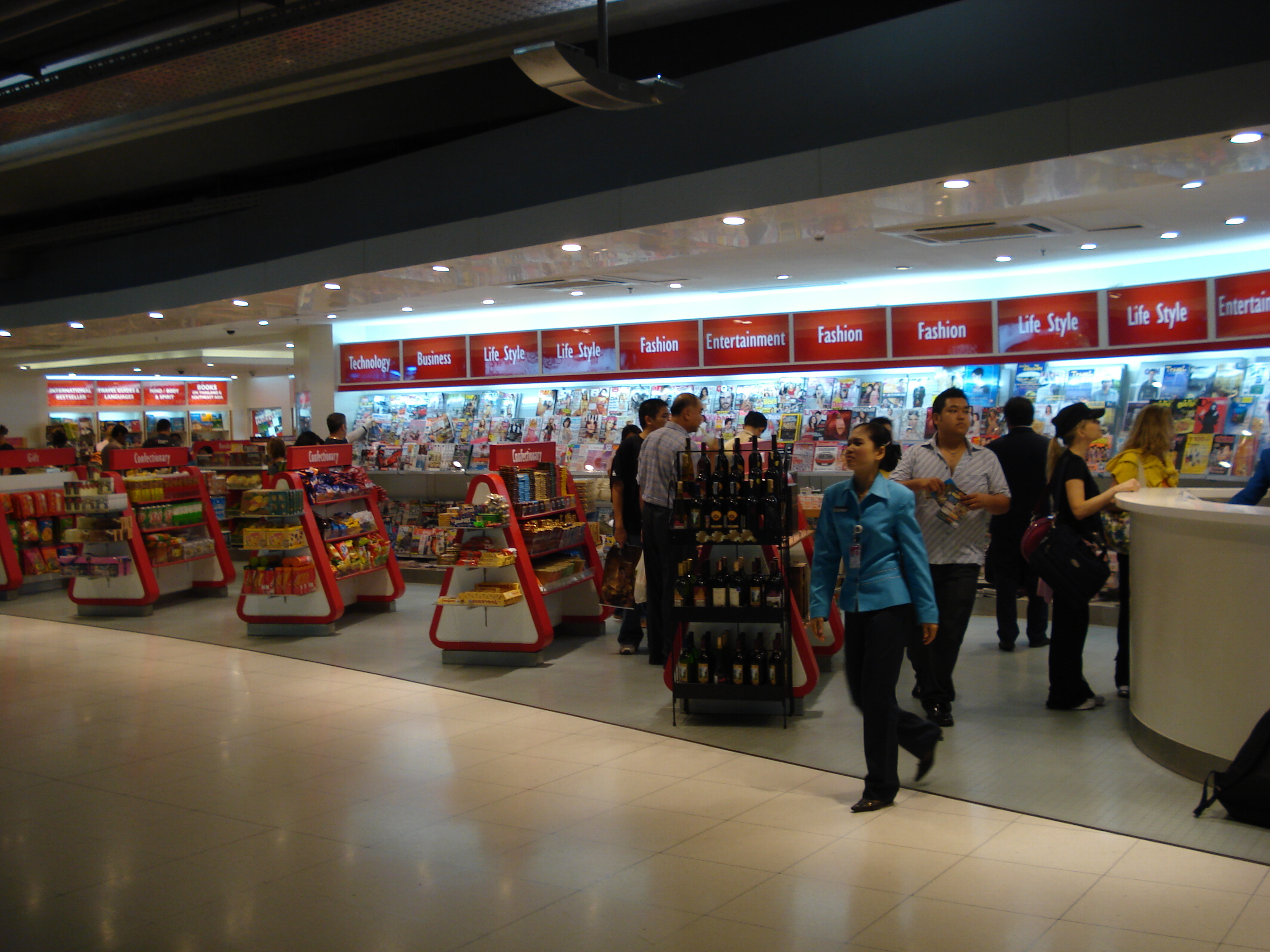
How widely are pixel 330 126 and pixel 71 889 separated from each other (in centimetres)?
729

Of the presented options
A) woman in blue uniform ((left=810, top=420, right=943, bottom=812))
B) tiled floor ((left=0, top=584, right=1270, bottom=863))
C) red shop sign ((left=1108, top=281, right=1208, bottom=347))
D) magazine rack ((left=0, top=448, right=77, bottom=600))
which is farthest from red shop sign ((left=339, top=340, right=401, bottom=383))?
woman in blue uniform ((left=810, top=420, right=943, bottom=812))

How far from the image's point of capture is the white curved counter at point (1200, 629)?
402 cm

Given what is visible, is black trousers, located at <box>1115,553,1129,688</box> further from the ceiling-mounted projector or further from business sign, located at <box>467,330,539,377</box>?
business sign, located at <box>467,330,539,377</box>

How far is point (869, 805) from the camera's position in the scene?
4113mm

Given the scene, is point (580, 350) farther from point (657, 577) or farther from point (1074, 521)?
point (1074, 521)

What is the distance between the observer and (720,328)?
1048cm

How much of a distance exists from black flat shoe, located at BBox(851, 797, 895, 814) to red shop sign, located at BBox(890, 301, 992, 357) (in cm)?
611

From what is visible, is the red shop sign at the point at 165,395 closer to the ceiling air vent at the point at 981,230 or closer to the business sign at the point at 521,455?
the business sign at the point at 521,455

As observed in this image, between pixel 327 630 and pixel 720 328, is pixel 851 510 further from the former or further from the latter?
pixel 720 328

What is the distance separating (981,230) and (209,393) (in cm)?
1956

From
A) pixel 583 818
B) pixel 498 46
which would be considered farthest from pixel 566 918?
pixel 498 46

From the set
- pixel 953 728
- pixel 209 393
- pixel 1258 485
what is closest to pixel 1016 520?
pixel 953 728

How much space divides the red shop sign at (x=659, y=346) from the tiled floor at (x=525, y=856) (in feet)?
18.9

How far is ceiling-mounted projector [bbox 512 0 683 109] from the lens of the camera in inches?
143
